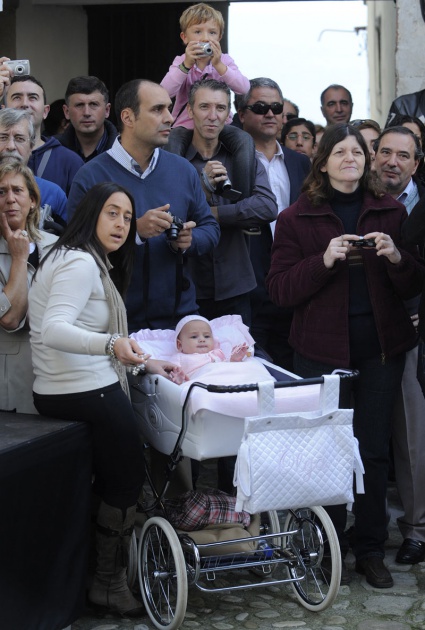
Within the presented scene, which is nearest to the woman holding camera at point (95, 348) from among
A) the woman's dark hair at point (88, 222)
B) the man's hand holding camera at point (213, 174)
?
the woman's dark hair at point (88, 222)

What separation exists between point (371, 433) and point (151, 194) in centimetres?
151

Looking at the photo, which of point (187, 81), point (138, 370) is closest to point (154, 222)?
point (138, 370)

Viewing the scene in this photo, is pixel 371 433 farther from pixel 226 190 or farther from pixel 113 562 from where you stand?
pixel 226 190

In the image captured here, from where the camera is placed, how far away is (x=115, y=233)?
4316mm

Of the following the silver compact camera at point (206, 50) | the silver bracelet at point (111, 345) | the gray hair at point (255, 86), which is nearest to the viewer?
the silver bracelet at point (111, 345)

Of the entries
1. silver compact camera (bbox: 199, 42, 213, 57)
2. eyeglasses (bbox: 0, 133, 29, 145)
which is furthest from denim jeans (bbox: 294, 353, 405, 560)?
silver compact camera (bbox: 199, 42, 213, 57)

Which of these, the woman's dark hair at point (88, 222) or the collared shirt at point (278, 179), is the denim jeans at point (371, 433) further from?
the collared shirt at point (278, 179)

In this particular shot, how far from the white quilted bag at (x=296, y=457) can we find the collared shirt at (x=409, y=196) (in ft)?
5.44

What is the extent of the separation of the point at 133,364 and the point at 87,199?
0.78 meters

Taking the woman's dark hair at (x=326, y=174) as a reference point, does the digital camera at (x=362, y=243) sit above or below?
below

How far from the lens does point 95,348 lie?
3965 mm

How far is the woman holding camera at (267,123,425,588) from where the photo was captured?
485 cm

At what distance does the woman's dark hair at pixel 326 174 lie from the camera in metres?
4.91

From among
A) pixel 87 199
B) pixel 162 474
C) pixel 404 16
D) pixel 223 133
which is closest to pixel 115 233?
pixel 87 199
